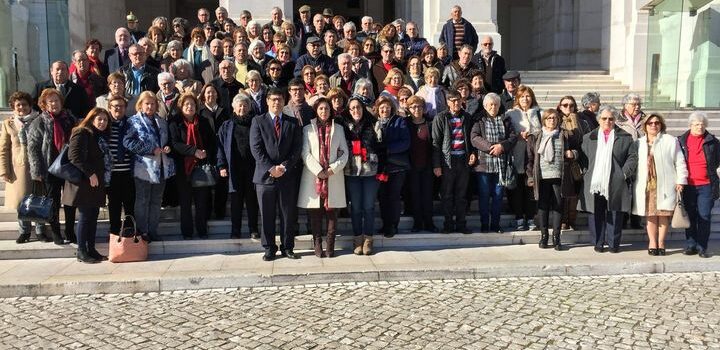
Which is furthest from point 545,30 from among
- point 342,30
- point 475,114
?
point 475,114

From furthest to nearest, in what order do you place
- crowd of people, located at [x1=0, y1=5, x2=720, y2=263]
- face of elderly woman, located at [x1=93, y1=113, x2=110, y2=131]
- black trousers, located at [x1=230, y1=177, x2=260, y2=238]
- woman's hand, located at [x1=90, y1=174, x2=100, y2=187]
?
black trousers, located at [x1=230, y1=177, x2=260, y2=238]
crowd of people, located at [x1=0, y1=5, x2=720, y2=263]
face of elderly woman, located at [x1=93, y1=113, x2=110, y2=131]
woman's hand, located at [x1=90, y1=174, x2=100, y2=187]

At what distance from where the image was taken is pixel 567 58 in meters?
19.4

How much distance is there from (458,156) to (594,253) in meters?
2.02

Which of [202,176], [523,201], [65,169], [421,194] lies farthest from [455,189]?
[65,169]

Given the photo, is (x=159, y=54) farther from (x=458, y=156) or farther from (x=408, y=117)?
(x=458, y=156)

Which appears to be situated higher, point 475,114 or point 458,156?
point 475,114

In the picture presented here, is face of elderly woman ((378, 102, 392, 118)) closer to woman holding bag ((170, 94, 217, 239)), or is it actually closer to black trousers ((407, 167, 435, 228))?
black trousers ((407, 167, 435, 228))

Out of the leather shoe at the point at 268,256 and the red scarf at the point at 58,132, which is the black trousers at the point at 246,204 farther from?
the red scarf at the point at 58,132

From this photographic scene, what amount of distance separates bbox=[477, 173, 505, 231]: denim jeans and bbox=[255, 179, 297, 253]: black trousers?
8.15ft

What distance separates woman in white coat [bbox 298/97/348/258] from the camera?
703 centimetres

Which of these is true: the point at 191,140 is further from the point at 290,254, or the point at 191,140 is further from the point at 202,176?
the point at 290,254

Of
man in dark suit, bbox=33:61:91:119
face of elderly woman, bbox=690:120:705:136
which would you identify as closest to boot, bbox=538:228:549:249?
face of elderly woman, bbox=690:120:705:136

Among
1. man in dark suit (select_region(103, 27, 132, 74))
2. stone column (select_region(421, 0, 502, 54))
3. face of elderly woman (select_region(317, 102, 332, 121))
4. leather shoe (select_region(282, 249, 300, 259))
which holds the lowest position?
leather shoe (select_region(282, 249, 300, 259))

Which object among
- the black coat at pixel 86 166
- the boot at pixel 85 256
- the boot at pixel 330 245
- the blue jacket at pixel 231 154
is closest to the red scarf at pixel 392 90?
the blue jacket at pixel 231 154
